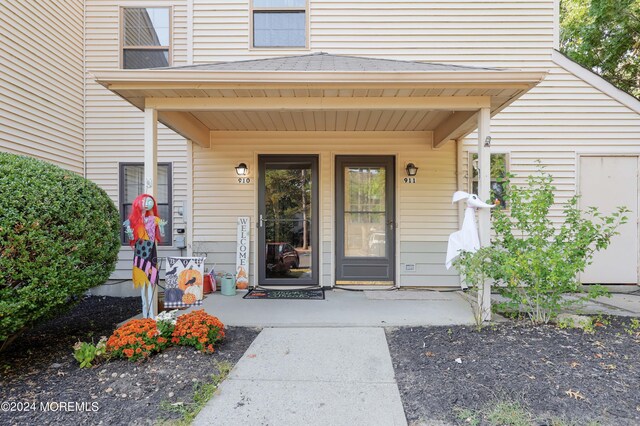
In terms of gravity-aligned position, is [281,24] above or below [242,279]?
above

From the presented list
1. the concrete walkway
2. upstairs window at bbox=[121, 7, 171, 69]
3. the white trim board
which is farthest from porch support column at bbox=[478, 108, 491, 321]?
upstairs window at bbox=[121, 7, 171, 69]

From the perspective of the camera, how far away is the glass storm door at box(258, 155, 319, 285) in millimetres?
5066

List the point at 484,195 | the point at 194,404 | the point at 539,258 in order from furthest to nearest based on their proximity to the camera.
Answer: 1. the point at 484,195
2. the point at 539,258
3. the point at 194,404

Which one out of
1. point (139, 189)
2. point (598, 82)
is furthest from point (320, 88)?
point (598, 82)

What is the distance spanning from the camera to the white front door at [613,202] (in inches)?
194

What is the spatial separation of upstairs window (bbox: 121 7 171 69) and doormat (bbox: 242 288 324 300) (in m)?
4.02

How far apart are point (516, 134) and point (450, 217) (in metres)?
1.63

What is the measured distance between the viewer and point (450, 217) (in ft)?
16.5

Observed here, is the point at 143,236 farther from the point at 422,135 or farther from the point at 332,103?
the point at 422,135

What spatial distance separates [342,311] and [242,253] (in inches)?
75.8

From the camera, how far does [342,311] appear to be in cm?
379

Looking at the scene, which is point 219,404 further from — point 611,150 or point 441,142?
point 611,150

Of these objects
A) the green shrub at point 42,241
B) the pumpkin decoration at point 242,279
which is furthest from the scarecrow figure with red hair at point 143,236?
the pumpkin decoration at point 242,279

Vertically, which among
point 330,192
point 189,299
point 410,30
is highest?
point 410,30
